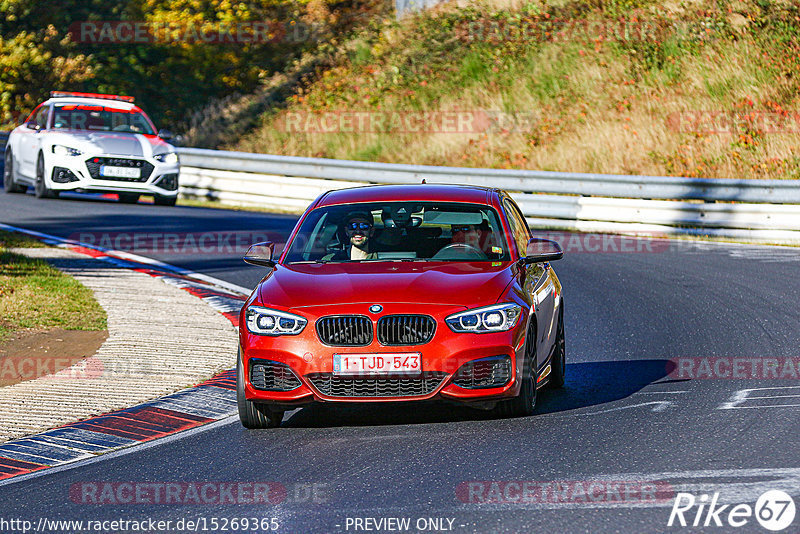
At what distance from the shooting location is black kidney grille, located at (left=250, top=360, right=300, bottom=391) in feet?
25.5

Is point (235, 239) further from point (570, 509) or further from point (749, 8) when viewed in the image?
point (749, 8)

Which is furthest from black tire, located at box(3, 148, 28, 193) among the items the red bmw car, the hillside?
the red bmw car

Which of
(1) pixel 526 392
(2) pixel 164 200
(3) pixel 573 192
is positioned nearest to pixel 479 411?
(1) pixel 526 392

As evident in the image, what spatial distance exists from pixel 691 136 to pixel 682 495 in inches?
807

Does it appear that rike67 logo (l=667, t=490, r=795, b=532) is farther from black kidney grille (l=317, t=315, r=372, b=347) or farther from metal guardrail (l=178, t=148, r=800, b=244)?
metal guardrail (l=178, t=148, r=800, b=244)

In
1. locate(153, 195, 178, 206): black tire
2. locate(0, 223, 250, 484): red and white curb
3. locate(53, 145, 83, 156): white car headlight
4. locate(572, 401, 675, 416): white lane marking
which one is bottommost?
locate(153, 195, 178, 206): black tire

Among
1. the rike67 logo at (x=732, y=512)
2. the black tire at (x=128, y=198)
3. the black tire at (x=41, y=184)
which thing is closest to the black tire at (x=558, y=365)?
the rike67 logo at (x=732, y=512)

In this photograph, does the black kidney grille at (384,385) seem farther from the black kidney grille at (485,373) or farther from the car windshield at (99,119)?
the car windshield at (99,119)

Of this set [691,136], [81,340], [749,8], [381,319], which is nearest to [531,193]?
[691,136]

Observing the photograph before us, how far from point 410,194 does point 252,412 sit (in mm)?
2134

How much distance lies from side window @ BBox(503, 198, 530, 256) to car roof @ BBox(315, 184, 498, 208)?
0.56ft

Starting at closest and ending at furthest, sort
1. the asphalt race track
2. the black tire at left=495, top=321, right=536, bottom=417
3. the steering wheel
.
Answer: the asphalt race track, the black tire at left=495, top=321, right=536, bottom=417, the steering wheel

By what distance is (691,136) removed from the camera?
2573 cm

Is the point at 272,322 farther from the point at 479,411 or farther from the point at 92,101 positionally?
the point at 92,101
